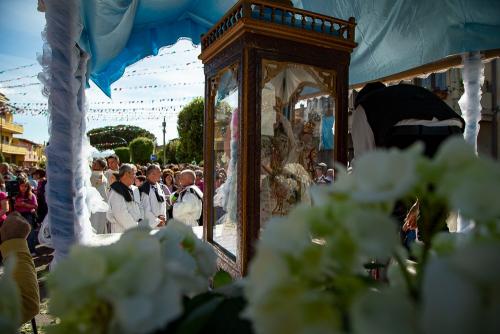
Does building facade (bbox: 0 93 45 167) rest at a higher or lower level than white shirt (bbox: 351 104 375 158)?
higher

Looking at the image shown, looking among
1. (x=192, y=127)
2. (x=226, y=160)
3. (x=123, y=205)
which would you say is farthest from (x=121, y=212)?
(x=192, y=127)

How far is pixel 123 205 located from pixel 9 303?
4367 mm

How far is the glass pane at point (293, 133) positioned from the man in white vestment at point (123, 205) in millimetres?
2805

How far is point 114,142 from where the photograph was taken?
60.8 metres

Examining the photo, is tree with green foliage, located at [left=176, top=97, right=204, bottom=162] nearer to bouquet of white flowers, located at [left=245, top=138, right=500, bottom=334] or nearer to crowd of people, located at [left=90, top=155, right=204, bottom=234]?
crowd of people, located at [left=90, top=155, right=204, bottom=234]

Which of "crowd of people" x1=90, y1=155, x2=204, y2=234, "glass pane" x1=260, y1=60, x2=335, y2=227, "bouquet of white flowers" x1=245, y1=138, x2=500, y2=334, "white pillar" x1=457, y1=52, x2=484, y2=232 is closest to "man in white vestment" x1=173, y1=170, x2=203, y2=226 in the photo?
"crowd of people" x1=90, y1=155, x2=204, y2=234

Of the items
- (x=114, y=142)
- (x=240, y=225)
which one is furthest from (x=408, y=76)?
(x=114, y=142)

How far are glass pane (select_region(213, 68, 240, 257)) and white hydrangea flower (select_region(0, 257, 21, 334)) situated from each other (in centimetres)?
180

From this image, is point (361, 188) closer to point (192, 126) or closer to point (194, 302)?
point (194, 302)

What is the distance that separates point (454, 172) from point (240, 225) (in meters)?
1.91

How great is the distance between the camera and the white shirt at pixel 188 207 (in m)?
4.54

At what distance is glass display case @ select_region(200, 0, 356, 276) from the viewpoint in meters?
2.23

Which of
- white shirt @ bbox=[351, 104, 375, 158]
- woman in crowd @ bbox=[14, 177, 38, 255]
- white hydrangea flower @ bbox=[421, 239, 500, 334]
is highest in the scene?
white shirt @ bbox=[351, 104, 375, 158]

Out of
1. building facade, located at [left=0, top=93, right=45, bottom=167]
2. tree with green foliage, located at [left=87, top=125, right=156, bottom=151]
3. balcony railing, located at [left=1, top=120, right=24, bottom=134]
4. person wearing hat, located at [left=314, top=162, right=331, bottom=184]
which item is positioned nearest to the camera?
person wearing hat, located at [left=314, top=162, right=331, bottom=184]
